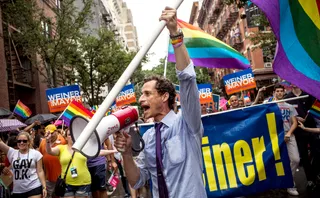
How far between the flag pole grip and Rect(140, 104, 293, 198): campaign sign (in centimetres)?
407

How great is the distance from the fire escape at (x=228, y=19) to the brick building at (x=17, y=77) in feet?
64.6

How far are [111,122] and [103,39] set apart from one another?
25.3m

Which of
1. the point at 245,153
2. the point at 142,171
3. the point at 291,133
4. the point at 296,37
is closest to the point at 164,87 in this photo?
the point at 142,171

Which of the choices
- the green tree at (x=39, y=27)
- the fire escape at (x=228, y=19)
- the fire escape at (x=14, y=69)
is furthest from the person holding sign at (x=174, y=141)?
the fire escape at (x=228, y=19)

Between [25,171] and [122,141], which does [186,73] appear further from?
[25,171]

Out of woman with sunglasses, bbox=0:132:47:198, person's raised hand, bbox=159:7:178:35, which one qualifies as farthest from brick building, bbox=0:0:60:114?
person's raised hand, bbox=159:7:178:35

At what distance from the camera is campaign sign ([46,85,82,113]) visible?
9205 millimetres

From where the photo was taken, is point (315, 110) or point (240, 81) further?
point (240, 81)

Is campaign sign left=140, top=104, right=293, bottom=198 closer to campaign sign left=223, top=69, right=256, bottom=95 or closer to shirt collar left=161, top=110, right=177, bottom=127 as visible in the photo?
shirt collar left=161, top=110, right=177, bottom=127

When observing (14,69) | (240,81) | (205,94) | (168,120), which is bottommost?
(168,120)

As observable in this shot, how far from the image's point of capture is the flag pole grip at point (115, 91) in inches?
70.9

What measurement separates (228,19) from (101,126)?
135 feet

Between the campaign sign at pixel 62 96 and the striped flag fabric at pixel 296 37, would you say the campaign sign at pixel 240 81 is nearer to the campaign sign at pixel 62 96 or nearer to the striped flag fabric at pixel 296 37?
the campaign sign at pixel 62 96

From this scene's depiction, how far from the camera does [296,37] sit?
3.12m
